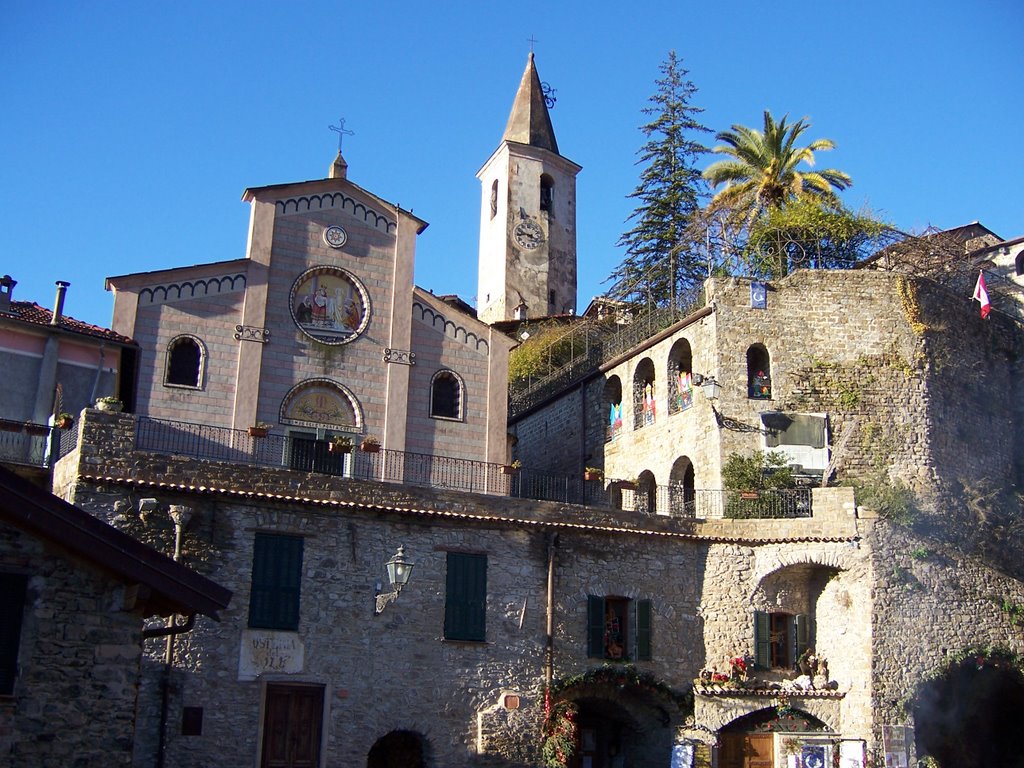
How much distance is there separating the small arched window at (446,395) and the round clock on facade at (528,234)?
82.9 feet

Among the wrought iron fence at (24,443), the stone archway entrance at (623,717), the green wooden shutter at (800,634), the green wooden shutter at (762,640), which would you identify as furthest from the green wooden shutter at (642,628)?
the wrought iron fence at (24,443)

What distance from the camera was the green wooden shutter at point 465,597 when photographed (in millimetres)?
22969

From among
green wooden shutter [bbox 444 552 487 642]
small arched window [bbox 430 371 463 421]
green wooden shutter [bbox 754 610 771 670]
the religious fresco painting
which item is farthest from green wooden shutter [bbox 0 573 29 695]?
green wooden shutter [bbox 754 610 771 670]

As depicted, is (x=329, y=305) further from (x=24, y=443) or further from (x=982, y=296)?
(x=982, y=296)

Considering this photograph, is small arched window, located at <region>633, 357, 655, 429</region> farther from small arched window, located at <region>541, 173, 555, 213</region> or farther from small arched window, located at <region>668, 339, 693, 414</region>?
small arched window, located at <region>541, 173, 555, 213</region>

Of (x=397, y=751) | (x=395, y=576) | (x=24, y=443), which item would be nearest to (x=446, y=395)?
(x=395, y=576)

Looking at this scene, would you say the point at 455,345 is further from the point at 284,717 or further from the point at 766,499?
the point at 284,717

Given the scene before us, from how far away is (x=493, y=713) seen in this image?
22797mm

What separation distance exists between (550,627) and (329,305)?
8.95 metres

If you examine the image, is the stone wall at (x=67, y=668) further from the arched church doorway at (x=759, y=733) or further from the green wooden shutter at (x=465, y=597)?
the arched church doorway at (x=759, y=733)

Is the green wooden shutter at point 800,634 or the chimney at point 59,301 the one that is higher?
the chimney at point 59,301

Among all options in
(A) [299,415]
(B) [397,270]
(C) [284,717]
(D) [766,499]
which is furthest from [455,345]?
(C) [284,717]

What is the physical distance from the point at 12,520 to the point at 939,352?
889 inches

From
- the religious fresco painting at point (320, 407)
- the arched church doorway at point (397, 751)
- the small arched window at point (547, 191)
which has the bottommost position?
the arched church doorway at point (397, 751)
